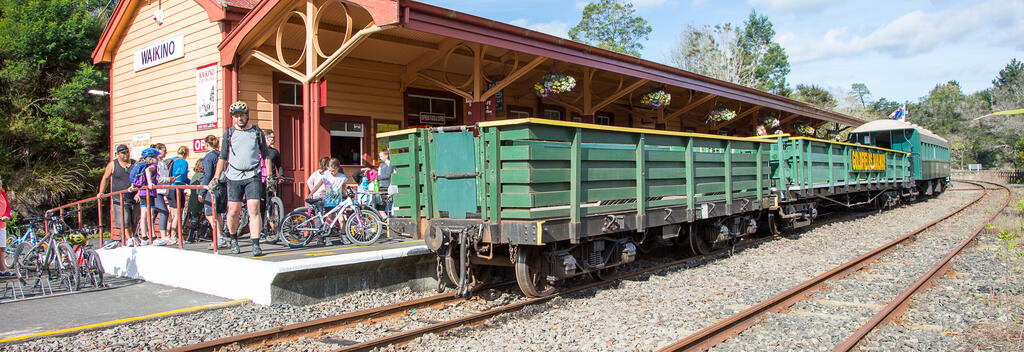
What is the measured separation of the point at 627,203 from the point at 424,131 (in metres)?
2.26

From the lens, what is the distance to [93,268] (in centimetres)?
675

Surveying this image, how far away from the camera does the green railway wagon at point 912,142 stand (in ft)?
61.4

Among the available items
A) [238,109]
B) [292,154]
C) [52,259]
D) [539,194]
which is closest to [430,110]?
[292,154]

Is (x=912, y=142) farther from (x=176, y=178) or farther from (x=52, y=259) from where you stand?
(x=52, y=259)

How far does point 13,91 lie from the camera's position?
16.7 meters

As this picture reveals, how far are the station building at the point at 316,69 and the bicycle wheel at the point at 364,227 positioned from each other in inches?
54.0

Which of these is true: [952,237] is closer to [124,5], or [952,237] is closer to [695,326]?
[695,326]

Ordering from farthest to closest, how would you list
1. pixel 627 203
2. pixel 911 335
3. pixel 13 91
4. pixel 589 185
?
pixel 13 91 → pixel 627 203 → pixel 589 185 → pixel 911 335

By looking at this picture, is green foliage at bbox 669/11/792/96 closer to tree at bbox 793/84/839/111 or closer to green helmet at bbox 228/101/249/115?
tree at bbox 793/84/839/111

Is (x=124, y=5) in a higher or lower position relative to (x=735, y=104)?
higher

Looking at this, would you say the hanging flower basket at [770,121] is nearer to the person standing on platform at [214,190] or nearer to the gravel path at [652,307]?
the gravel path at [652,307]

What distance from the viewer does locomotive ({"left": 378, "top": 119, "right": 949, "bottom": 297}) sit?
550 centimetres

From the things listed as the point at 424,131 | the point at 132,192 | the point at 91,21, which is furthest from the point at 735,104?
the point at 91,21

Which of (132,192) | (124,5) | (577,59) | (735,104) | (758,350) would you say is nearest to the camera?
(758,350)
